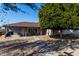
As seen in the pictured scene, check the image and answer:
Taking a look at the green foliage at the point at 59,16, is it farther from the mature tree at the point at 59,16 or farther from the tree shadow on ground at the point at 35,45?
the tree shadow on ground at the point at 35,45

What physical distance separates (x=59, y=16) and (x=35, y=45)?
0.48 metres

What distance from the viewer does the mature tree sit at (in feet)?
8.49

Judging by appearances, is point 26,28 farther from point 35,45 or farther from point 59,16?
point 59,16

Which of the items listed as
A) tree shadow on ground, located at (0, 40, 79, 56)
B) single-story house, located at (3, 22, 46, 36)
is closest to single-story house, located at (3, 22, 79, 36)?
single-story house, located at (3, 22, 46, 36)

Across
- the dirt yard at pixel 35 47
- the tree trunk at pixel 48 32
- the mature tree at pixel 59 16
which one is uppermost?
the mature tree at pixel 59 16

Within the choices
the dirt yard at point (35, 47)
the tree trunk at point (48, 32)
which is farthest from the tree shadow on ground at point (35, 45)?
the tree trunk at point (48, 32)

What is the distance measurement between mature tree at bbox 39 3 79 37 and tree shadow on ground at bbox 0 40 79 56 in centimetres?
20

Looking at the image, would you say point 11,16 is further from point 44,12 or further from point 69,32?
point 69,32

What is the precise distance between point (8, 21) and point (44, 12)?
47 centimetres

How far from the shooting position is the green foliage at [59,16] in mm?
2588

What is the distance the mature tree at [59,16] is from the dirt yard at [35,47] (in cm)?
18

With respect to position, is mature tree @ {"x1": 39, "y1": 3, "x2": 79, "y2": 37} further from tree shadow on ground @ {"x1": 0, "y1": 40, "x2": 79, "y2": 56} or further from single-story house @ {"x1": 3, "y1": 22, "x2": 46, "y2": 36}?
tree shadow on ground @ {"x1": 0, "y1": 40, "x2": 79, "y2": 56}

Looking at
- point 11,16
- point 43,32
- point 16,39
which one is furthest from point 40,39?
point 11,16

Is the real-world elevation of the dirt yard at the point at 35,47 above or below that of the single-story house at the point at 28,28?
below
